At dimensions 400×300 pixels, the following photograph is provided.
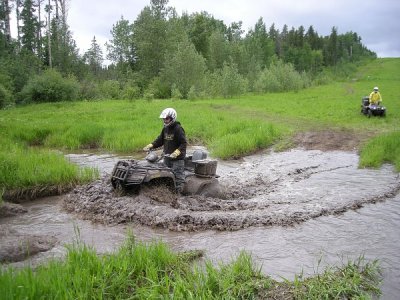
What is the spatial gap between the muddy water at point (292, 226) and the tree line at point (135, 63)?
86.0 ft

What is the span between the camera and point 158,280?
507 cm

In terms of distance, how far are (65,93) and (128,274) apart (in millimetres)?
33452

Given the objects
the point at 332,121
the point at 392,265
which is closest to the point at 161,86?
the point at 332,121

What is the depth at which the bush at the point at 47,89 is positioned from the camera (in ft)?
114

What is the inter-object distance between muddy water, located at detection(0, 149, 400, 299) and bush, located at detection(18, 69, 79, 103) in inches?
1079

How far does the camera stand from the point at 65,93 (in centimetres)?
3575

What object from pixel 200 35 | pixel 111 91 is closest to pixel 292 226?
pixel 111 91

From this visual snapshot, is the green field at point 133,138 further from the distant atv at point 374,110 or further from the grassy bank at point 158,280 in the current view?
the grassy bank at point 158,280

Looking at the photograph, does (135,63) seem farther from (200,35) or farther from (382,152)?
(382,152)

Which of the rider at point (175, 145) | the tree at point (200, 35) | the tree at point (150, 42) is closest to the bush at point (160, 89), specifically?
the tree at point (150, 42)

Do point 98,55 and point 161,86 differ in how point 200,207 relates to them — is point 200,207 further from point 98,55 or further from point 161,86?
point 98,55

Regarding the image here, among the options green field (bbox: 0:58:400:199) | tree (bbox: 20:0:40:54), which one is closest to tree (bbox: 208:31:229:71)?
tree (bbox: 20:0:40:54)

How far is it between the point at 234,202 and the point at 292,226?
Answer: 172cm

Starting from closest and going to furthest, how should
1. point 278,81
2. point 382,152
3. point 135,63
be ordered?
point 382,152
point 278,81
point 135,63
